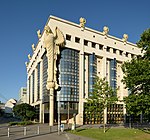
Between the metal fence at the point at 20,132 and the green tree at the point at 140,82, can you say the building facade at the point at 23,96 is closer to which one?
the metal fence at the point at 20,132

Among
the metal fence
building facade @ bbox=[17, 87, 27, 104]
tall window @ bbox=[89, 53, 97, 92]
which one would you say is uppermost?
tall window @ bbox=[89, 53, 97, 92]

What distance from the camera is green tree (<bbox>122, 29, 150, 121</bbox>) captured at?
100.0 feet

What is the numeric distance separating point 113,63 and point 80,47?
14010mm

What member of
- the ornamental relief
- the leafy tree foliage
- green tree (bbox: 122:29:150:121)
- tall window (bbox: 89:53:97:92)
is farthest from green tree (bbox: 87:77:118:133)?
tall window (bbox: 89:53:97:92)

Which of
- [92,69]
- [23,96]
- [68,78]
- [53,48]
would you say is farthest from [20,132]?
[23,96]

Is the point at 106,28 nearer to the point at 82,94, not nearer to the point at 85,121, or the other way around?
the point at 82,94

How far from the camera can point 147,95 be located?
30578 millimetres

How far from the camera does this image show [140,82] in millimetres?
31922

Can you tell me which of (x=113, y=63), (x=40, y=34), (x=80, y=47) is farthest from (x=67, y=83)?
(x=40, y=34)

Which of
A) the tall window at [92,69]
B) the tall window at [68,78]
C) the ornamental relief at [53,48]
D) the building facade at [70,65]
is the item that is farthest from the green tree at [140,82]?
the tall window at [92,69]

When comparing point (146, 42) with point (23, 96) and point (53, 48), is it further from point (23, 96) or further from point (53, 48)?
point (23, 96)

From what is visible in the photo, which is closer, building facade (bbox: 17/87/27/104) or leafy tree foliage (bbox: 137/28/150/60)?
leafy tree foliage (bbox: 137/28/150/60)

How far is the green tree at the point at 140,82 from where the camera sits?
30.5 meters

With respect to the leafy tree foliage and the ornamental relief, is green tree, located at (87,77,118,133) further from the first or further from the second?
the ornamental relief
